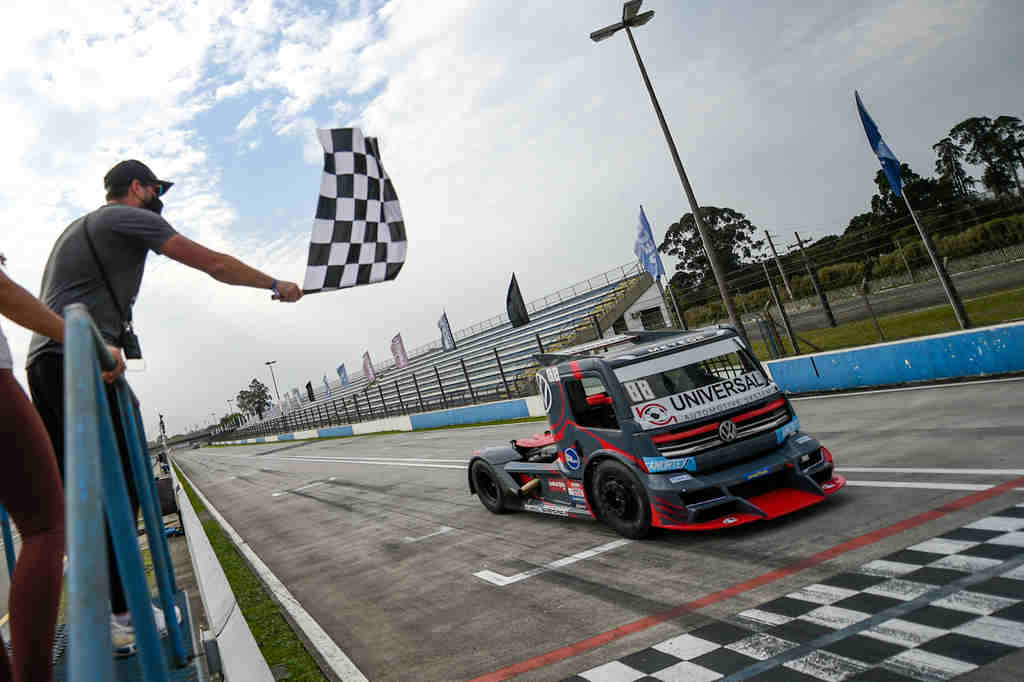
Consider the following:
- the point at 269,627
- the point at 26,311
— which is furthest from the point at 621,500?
the point at 26,311

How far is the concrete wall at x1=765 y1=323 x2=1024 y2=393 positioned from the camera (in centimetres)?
986

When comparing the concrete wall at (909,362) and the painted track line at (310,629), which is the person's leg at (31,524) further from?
the concrete wall at (909,362)

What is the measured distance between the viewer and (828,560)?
4.50 m

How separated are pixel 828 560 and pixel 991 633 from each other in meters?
1.36

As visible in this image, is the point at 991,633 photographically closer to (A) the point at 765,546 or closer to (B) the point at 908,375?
(A) the point at 765,546

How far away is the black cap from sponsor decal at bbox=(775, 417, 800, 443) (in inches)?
194

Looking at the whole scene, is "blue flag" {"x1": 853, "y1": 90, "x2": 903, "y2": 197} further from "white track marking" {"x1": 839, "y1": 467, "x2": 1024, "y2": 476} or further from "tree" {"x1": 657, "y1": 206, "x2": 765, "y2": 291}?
"tree" {"x1": 657, "y1": 206, "x2": 765, "y2": 291}

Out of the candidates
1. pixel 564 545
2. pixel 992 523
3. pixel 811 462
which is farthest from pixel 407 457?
pixel 992 523

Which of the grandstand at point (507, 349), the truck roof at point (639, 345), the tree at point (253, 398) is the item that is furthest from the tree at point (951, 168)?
the tree at point (253, 398)

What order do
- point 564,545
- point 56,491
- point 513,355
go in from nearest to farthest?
1. point 56,491
2. point 564,545
3. point 513,355

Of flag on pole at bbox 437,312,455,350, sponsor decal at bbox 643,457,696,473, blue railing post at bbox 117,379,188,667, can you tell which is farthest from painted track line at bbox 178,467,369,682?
flag on pole at bbox 437,312,455,350

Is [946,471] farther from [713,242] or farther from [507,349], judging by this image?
[713,242]

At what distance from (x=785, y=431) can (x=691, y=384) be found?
887 mm

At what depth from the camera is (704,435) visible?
5.57m
